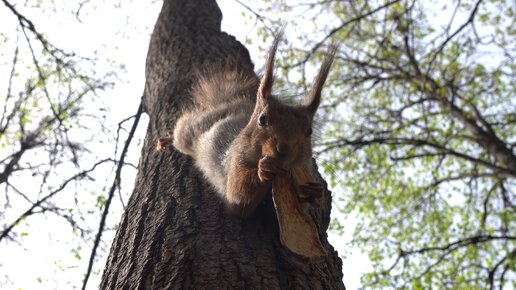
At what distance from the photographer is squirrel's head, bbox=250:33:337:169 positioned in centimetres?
219

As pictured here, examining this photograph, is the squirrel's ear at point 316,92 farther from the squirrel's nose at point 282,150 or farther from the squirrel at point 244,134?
the squirrel's nose at point 282,150

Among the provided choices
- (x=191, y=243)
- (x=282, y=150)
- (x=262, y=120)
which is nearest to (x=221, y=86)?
(x=262, y=120)

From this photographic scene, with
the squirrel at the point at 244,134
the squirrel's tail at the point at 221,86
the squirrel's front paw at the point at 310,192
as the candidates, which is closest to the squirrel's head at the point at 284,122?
the squirrel at the point at 244,134

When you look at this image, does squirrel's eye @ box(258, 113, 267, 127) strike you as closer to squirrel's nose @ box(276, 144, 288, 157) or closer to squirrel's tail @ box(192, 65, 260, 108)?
squirrel's nose @ box(276, 144, 288, 157)

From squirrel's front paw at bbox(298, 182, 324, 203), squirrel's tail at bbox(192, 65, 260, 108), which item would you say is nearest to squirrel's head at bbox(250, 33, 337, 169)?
squirrel's front paw at bbox(298, 182, 324, 203)

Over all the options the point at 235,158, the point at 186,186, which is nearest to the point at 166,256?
the point at 186,186

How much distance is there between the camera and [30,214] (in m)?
4.42

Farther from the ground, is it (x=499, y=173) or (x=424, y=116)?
(x=424, y=116)

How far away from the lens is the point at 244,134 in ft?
8.13

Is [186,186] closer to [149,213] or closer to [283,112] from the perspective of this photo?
[149,213]

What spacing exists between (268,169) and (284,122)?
325 millimetres

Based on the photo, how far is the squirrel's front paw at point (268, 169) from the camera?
204 cm

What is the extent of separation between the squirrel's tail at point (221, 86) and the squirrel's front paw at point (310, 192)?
119cm

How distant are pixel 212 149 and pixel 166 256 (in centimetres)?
106
